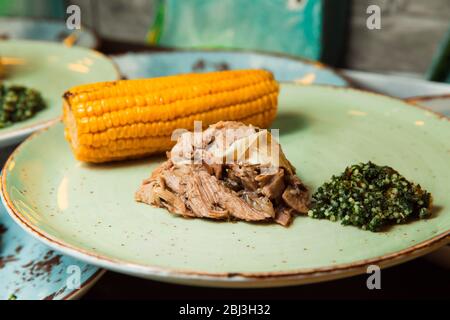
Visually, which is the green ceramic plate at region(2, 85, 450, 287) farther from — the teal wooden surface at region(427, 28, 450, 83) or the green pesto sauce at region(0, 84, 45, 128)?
the teal wooden surface at region(427, 28, 450, 83)

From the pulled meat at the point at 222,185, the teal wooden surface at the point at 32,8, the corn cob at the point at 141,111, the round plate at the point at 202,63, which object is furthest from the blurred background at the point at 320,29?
the pulled meat at the point at 222,185

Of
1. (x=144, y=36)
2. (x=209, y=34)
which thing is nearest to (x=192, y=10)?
(x=209, y=34)

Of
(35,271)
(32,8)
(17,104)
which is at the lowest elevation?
(35,271)

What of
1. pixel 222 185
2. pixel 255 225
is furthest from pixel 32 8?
pixel 255 225

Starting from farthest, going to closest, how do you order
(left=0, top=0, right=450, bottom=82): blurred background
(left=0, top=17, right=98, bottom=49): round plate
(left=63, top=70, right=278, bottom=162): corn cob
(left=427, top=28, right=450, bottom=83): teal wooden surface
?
(left=0, top=17, right=98, bottom=49): round plate, (left=0, top=0, right=450, bottom=82): blurred background, (left=427, top=28, right=450, bottom=83): teal wooden surface, (left=63, top=70, right=278, bottom=162): corn cob

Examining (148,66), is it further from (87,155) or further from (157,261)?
(157,261)

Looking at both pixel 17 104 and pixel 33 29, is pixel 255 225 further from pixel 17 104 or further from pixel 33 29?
pixel 33 29

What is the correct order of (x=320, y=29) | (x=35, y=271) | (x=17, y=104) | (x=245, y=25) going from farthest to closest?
(x=245, y=25), (x=320, y=29), (x=17, y=104), (x=35, y=271)

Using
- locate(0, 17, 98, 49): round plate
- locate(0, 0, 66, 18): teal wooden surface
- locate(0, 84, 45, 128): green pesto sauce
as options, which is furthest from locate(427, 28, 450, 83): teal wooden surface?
locate(0, 0, 66, 18): teal wooden surface
